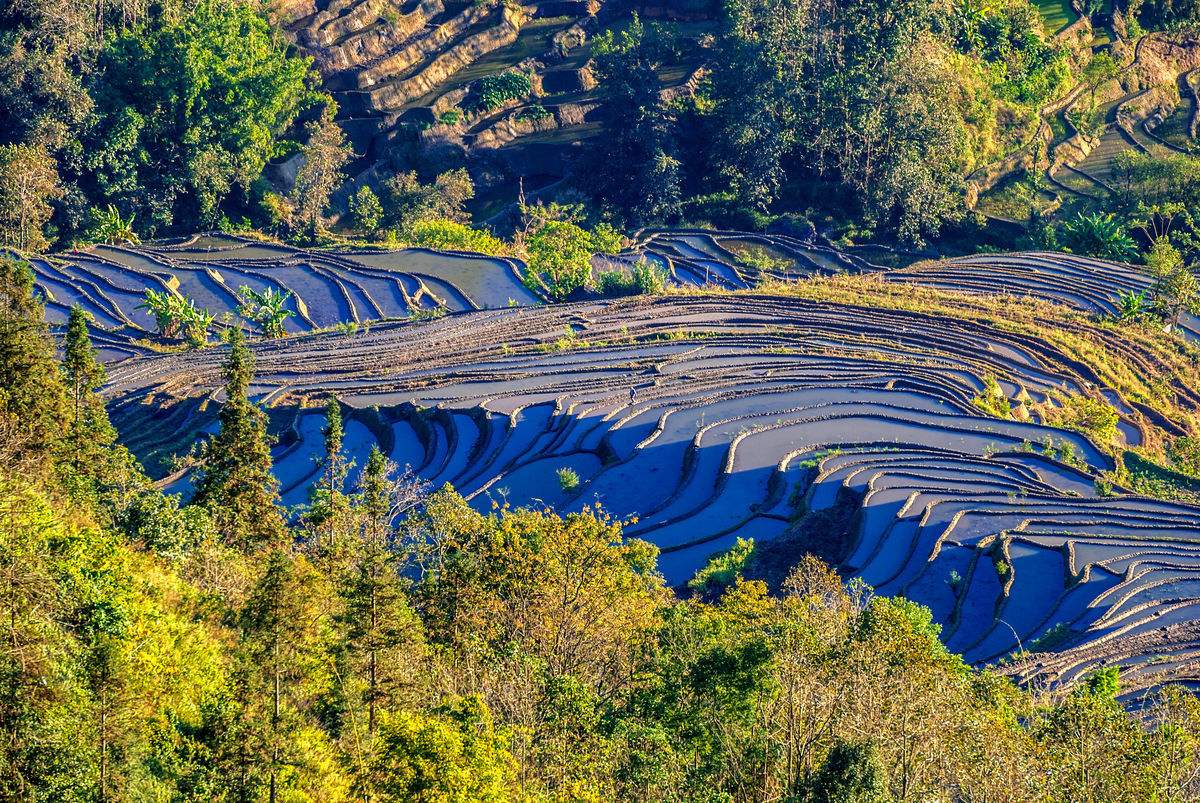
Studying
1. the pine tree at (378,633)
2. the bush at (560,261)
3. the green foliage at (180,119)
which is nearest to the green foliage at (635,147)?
the bush at (560,261)

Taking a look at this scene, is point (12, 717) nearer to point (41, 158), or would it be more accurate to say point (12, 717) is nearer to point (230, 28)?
point (41, 158)

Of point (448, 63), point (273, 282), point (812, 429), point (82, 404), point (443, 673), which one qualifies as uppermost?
point (82, 404)

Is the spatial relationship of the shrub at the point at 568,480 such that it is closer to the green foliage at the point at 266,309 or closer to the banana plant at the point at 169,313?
the green foliage at the point at 266,309

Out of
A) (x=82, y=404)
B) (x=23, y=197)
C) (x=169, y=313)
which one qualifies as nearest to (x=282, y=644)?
(x=82, y=404)

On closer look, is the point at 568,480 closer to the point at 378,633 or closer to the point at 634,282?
the point at 378,633

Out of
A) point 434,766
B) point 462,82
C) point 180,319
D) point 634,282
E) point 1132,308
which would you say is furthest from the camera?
point 462,82

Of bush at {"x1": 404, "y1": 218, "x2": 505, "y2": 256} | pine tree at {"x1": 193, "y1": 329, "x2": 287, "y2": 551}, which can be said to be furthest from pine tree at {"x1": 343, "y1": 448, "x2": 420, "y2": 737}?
bush at {"x1": 404, "y1": 218, "x2": 505, "y2": 256}

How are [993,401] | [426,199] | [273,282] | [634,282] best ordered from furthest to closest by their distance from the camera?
[426,199] < [273,282] < [634,282] < [993,401]
